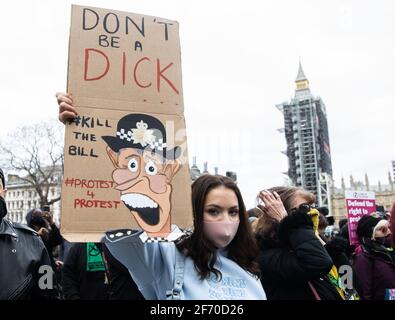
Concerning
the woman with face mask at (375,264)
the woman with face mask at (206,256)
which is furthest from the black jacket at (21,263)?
the woman with face mask at (375,264)

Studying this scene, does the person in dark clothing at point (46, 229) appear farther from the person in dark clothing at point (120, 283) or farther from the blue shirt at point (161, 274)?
the blue shirt at point (161, 274)

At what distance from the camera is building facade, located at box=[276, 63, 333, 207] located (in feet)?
253

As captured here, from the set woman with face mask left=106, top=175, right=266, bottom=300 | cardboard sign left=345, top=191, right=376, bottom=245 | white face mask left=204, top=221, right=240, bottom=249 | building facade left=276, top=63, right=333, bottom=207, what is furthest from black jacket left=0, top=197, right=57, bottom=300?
building facade left=276, top=63, right=333, bottom=207

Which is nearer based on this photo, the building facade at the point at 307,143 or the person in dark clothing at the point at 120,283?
the person in dark clothing at the point at 120,283

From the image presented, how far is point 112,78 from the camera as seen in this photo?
7.02ft

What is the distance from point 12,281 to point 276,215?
61.9 inches

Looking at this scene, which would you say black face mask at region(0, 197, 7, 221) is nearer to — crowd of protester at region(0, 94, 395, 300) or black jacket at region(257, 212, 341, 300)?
crowd of protester at region(0, 94, 395, 300)

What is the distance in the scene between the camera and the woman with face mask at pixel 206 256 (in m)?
1.89

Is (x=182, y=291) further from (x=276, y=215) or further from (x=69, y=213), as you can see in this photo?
(x=276, y=215)

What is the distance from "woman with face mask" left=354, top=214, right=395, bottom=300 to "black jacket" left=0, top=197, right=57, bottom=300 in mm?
2620

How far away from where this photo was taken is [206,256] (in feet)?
6.43

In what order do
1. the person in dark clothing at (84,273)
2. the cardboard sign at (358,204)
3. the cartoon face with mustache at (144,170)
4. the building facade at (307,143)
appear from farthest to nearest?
the building facade at (307,143) < the cardboard sign at (358,204) < the person in dark clothing at (84,273) < the cartoon face with mustache at (144,170)

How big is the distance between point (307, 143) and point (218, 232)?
79330 mm

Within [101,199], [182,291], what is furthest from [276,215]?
[101,199]
